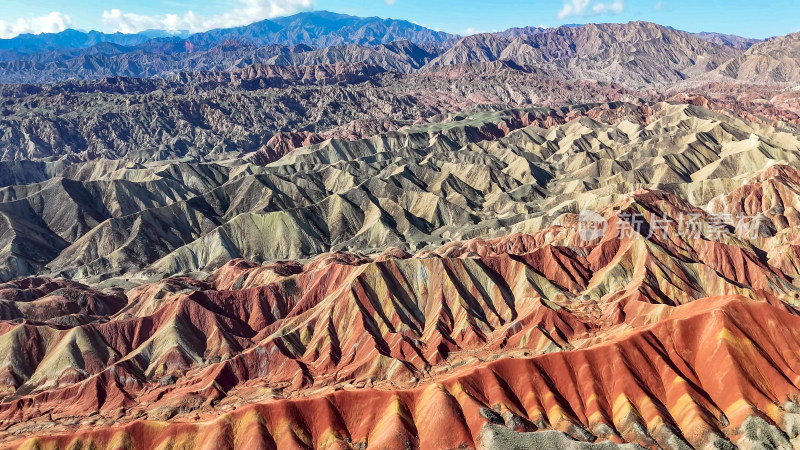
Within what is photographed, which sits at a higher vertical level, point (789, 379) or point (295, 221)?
point (789, 379)

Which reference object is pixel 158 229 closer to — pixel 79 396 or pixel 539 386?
pixel 79 396

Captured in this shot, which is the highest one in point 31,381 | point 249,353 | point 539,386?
point 539,386

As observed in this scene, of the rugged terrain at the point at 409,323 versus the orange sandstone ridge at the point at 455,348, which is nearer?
the orange sandstone ridge at the point at 455,348

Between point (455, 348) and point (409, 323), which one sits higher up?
point (409, 323)

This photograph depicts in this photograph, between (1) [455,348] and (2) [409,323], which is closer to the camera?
(1) [455,348]

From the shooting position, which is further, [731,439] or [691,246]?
[691,246]

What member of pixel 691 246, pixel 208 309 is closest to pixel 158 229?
pixel 208 309

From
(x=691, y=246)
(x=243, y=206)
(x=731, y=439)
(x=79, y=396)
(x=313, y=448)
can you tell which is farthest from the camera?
(x=243, y=206)

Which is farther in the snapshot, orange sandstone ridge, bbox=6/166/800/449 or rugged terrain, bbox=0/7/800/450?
rugged terrain, bbox=0/7/800/450
